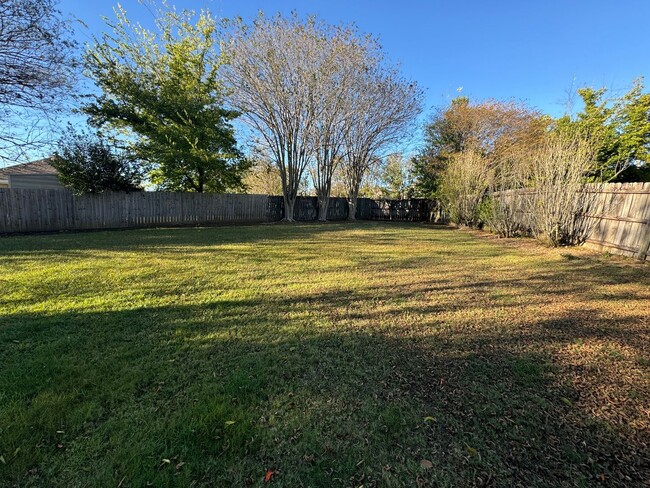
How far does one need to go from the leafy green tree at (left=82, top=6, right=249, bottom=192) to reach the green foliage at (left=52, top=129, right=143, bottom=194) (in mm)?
1205

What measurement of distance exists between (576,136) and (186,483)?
9866 millimetres

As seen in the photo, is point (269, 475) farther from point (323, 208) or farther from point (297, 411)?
point (323, 208)

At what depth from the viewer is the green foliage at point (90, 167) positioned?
34.1 feet

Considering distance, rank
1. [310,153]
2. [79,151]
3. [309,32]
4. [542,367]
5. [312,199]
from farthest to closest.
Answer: [312,199], [310,153], [309,32], [79,151], [542,367]

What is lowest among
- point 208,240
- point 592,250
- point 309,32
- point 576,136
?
point 208,240

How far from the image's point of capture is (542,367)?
2365 mm

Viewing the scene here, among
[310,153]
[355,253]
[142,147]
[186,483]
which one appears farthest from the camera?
[310,153]

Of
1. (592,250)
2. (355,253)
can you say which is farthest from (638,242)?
(355,253)

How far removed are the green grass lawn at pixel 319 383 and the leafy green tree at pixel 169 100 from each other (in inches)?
381

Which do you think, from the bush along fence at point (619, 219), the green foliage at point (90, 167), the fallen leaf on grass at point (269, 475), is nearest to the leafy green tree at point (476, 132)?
the bush along fence at point (619, 219)

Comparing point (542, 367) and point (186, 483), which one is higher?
point (542, 367)

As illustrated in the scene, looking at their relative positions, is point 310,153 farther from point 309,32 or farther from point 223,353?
point 223,353

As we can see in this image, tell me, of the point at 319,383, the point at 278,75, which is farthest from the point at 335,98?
the point at 319,383

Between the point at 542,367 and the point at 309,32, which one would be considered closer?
the point at 542,367
